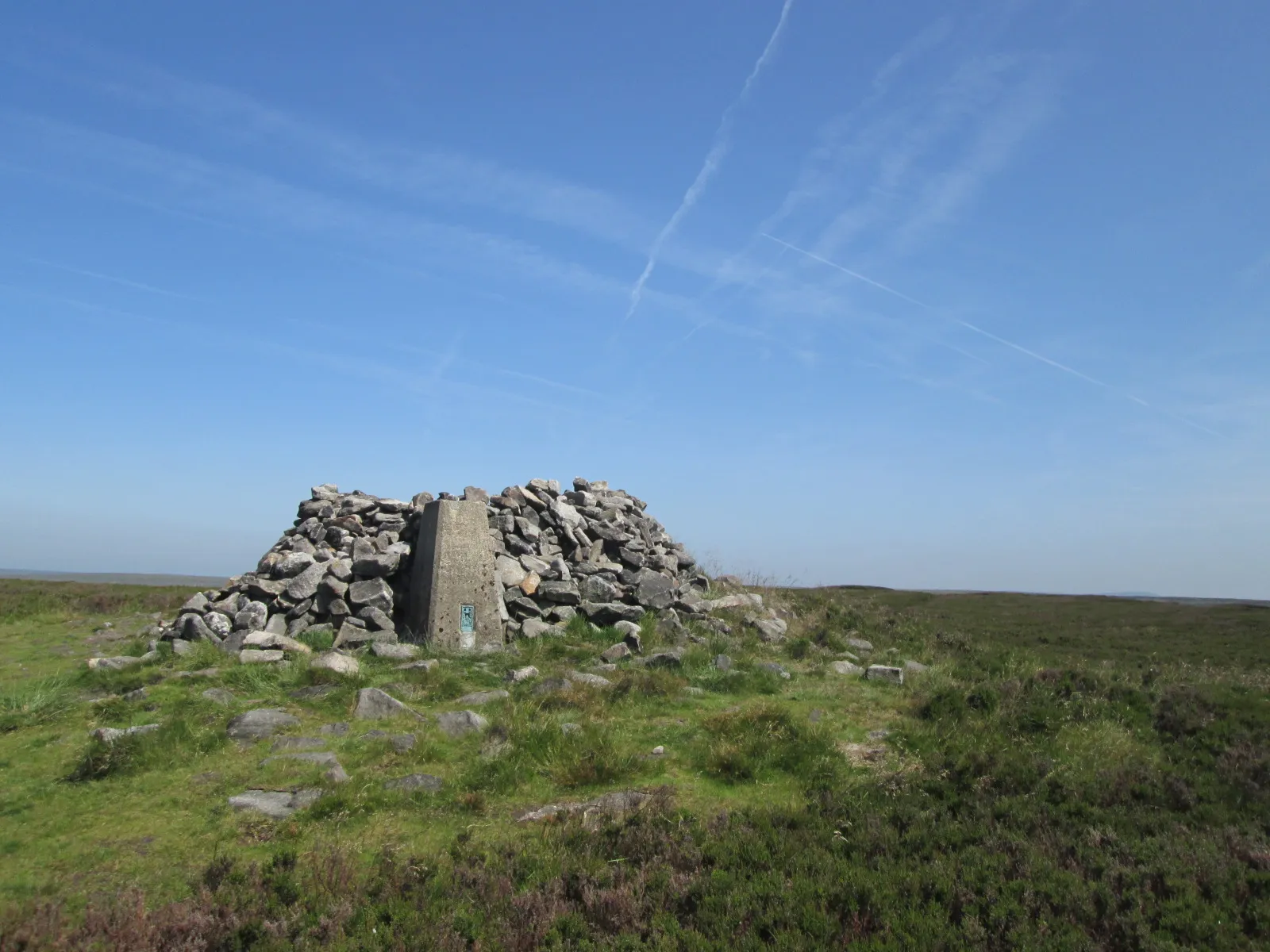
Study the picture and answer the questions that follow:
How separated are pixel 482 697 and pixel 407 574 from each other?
5821 mm

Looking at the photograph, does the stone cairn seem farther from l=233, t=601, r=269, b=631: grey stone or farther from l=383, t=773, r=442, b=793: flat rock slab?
l=383, t=773, r=442, b=793: flat rock slab

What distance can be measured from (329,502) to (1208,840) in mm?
17838

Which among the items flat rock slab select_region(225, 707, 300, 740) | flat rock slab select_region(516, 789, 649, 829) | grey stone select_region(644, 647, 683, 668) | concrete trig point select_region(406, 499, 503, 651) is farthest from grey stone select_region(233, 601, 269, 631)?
flat rock slab select_region(516, 789, 649, 829)

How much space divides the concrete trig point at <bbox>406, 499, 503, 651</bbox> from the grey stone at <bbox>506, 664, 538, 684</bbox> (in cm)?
215

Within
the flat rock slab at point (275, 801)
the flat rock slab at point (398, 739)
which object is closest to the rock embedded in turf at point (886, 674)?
the flat rock slab at point (398, 739)

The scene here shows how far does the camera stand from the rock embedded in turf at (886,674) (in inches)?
550

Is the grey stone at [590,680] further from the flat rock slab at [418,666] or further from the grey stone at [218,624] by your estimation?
the grey stone at [218,624]

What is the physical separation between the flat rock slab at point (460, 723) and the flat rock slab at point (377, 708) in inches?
13.8

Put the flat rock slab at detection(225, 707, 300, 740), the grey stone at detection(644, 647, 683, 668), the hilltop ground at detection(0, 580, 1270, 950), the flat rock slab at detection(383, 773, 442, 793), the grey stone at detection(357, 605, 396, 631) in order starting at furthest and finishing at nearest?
1. the grey stone at detection(357, 605, 396, 631)
2. the grey stone at detection(644, 647, 683, 668)
3. the flat rock slab at detection(225, 707, 300, 740)
4. the flat rock slab at detection(383, 773, 442, 793)
5. the hilltop ground at detection(0, 580, 1270, 950)

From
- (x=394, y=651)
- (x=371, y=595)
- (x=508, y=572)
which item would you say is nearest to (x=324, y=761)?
(x=394, y=651)

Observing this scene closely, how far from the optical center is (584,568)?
18.4 m

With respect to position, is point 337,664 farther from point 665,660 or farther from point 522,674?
point 665,660

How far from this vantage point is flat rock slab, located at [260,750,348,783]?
28.1 ft

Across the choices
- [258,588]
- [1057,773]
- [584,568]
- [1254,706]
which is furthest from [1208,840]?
[258,588]
